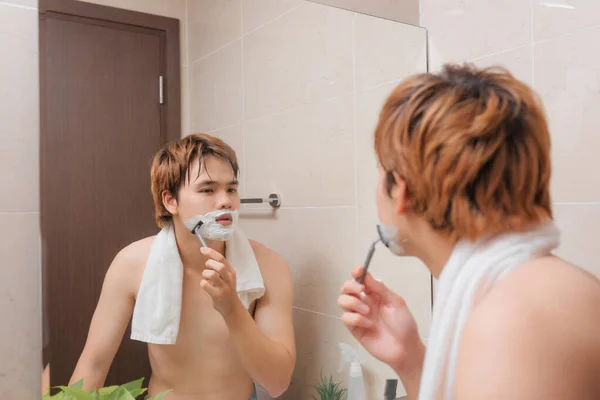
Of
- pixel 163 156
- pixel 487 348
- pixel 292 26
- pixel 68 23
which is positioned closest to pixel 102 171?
pixel 163 156

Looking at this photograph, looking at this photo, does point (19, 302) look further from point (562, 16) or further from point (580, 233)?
point (562, 16)

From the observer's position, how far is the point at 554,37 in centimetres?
110

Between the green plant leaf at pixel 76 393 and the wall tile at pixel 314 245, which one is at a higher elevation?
the wall tile at pixel 314 245

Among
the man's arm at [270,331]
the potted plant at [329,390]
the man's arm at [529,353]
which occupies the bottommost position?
the potted plant at [329,390]

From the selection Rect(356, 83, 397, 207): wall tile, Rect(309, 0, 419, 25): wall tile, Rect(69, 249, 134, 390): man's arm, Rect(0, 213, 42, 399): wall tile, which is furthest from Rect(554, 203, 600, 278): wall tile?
Rect(0, 213, 42, 399): wall tile

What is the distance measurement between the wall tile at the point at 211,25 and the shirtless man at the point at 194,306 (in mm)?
180

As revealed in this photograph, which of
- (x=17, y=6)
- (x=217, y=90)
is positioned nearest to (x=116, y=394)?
(x=217, y=90)

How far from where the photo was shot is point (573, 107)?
1073mm

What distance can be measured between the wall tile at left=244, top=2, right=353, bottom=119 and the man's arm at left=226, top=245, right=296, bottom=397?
314mm

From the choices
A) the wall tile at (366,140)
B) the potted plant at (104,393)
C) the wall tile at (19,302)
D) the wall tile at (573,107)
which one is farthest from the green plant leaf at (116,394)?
the wall tile at (573,107)

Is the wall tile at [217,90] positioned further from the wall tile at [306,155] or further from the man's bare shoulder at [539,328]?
the man's bare shoulder at [539,328]

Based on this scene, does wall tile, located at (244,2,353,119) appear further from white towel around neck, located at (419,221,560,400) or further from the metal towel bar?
white towel around neck, located at (419,221,560,400)

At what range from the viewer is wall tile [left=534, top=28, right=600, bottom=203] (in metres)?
1.04

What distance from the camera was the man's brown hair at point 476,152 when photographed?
64cm
